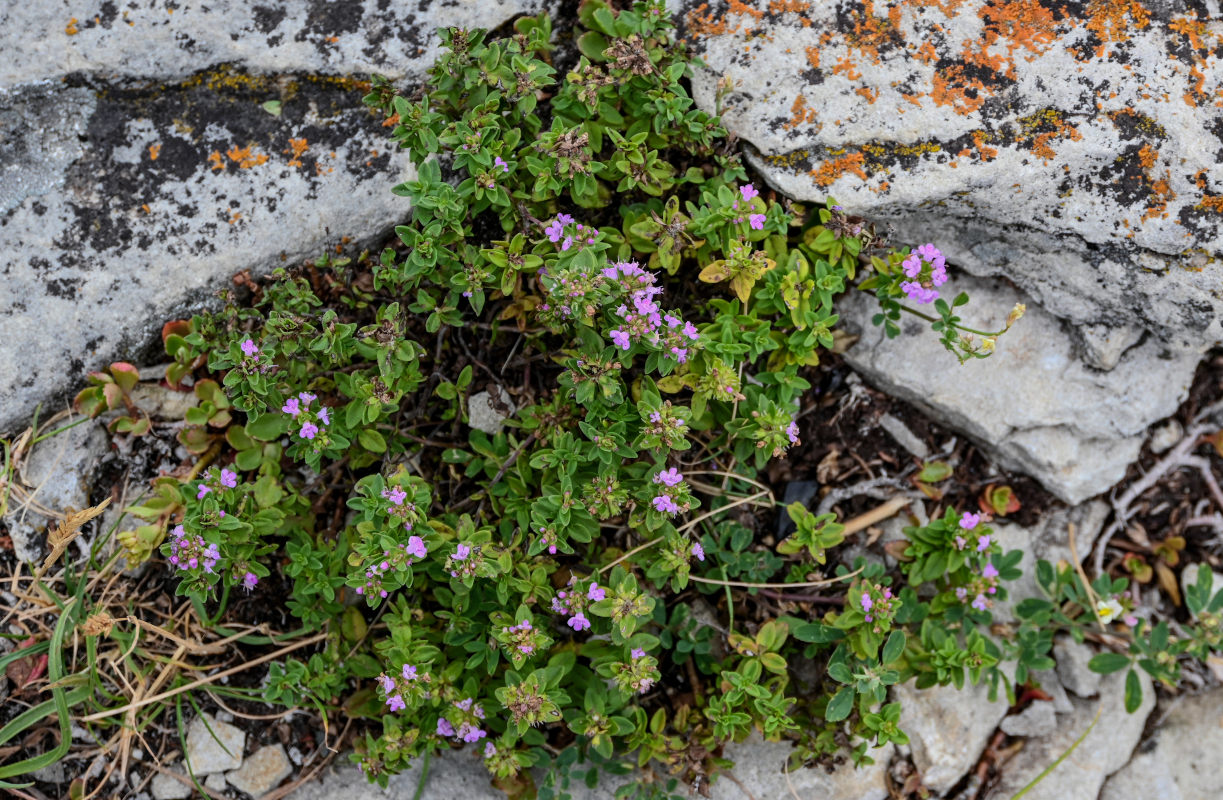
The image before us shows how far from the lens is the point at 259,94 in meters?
4.04

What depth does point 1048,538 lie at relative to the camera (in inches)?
182

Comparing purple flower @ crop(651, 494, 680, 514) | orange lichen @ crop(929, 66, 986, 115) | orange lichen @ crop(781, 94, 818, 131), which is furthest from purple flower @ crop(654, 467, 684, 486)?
orange lichen @ crop(929, 66, 986, 115)

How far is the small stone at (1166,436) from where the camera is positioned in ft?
15.4

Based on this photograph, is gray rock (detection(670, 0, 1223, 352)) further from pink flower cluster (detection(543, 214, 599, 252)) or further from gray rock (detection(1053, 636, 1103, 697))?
gray rock (detection(1053, 636, 1103, 697))

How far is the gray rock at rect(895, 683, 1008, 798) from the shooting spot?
423 centimetres

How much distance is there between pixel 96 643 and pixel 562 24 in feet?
11.3

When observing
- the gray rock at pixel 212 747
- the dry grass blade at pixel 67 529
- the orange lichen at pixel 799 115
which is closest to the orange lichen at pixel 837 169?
the orange lichen at pixel 799 115

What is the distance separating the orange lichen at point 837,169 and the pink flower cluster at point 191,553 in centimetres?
289

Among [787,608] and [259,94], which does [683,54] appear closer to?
[259,94]

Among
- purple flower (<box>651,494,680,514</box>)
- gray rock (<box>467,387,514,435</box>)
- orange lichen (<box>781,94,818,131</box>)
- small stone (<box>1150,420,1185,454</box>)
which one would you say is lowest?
small stone (<box>1150,420,1185,454</box>)

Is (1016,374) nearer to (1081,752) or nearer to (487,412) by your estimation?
(1081,752)

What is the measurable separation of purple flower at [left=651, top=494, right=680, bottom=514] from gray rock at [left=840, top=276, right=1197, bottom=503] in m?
1.44

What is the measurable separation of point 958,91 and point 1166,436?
7.34 feet

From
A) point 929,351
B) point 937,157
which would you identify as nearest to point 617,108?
point 937,157
